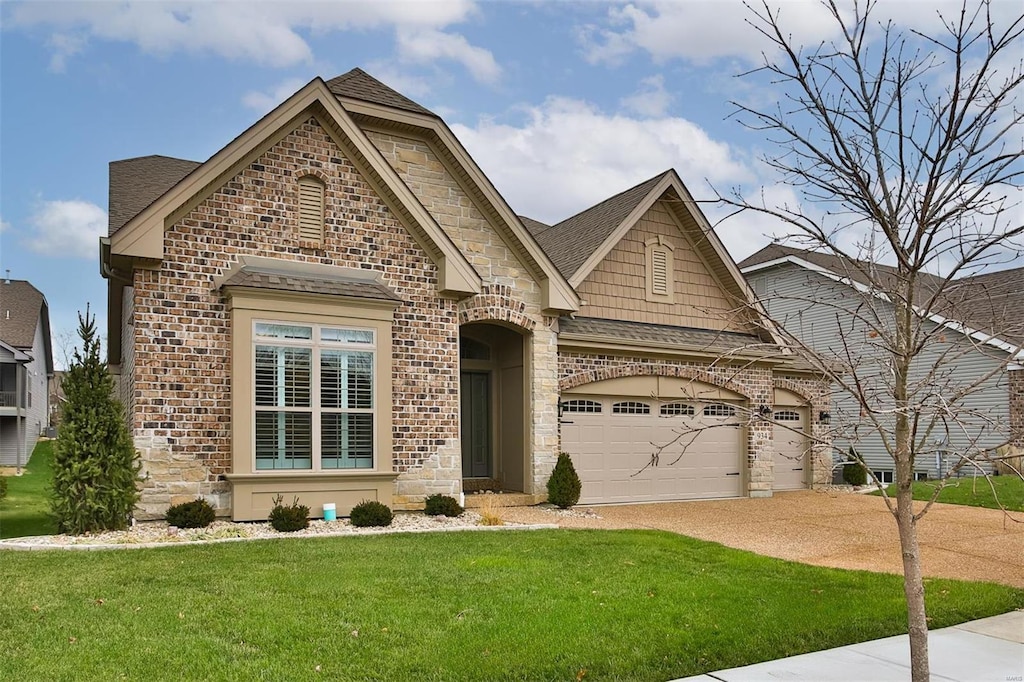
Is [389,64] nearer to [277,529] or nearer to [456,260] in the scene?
[456,260]

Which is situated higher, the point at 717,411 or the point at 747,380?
the point at 747,380

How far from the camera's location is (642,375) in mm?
17047

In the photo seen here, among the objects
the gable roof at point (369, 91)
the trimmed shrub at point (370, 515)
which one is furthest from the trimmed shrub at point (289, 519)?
the gable roof at point (369, 91)

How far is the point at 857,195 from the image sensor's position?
515 cm

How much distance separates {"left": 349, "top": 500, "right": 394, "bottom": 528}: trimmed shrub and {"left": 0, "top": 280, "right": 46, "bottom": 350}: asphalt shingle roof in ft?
79.4

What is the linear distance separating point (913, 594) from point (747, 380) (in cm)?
1377

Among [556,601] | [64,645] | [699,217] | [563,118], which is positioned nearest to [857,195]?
[556,601]

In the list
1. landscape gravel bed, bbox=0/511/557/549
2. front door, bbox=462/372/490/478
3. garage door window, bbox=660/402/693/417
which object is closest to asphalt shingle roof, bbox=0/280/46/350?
front door, bbox=462/372/490/478

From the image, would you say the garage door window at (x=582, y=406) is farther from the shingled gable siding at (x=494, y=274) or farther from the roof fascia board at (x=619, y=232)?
the roof fascia board at (x=619, y=232)

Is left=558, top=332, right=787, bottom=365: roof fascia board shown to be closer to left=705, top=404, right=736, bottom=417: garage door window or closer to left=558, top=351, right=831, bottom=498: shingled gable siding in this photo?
left=558, top=351, right=831, bottom=498: shingled gable siding

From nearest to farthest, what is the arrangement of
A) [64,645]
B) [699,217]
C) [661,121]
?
[64,645] < [661,121] < [699,217]

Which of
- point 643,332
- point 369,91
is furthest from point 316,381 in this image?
point 643,332

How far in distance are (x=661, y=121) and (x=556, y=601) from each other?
6193 millimetres

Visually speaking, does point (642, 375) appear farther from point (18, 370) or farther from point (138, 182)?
point (18, 370)
